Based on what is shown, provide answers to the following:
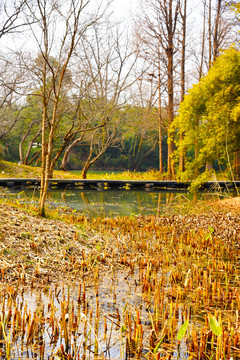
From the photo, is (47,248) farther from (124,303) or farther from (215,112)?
(215,112)

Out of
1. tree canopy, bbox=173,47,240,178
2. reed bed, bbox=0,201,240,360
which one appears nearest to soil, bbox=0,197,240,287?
reed bed, bbox=0,201,240,360

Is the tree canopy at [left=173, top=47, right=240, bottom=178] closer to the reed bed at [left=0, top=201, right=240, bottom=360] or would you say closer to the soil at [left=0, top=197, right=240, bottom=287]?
the soil at [left=0, top=197, right=240, bottom=287]

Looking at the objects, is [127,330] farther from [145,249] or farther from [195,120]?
[195,120]

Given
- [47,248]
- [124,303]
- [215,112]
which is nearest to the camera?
[124,303]

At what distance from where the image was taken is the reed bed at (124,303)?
9.24 ft

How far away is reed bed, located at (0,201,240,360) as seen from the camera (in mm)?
2816

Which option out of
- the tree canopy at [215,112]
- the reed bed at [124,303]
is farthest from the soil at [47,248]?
the tree canopy at [215,112]

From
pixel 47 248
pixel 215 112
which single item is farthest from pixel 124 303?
pixel 215 112

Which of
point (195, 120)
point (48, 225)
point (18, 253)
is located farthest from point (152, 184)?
point (18, 253)

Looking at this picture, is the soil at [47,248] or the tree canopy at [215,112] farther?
the tree canopy at [215,112]

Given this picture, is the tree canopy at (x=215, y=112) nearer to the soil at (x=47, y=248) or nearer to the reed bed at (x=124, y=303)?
the soil at (x=47, y=248)

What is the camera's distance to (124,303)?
155 inches

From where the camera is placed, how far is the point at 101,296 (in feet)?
13.4

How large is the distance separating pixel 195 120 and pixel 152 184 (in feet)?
18.5
